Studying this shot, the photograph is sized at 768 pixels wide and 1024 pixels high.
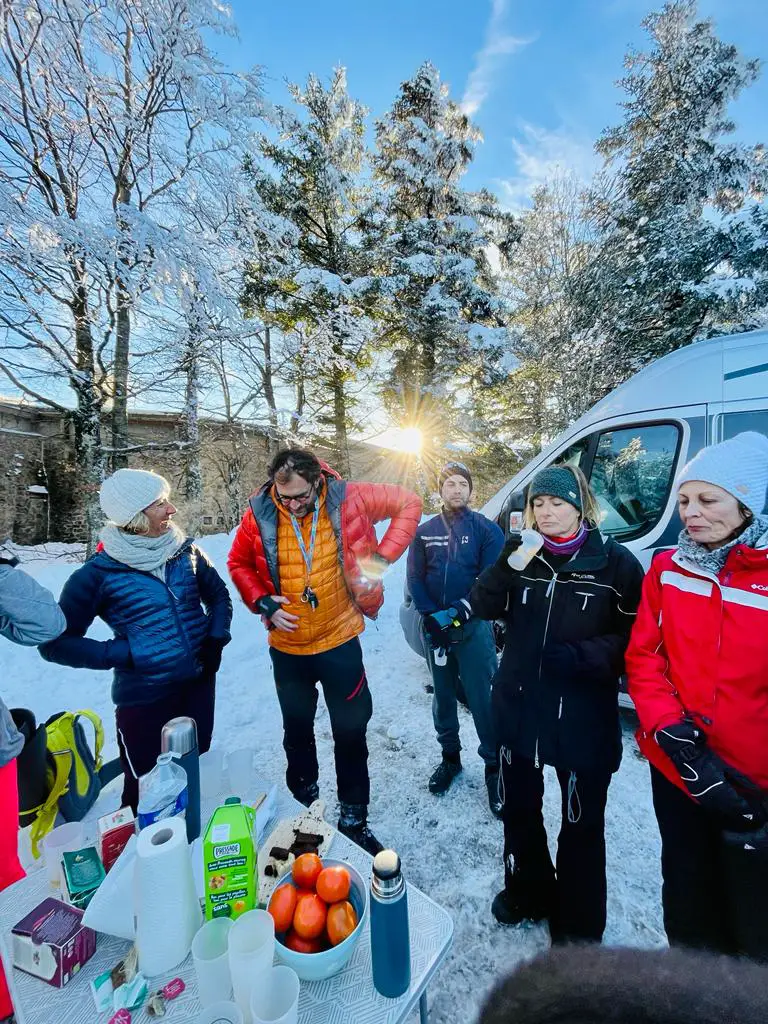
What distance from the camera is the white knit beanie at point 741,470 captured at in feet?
4.84

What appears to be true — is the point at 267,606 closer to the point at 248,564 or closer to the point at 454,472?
the point at 248,564

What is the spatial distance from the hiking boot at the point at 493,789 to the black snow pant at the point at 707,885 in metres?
1.22

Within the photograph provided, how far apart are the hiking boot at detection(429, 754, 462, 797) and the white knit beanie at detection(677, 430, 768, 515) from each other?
253 cm

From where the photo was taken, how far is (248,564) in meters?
2.74

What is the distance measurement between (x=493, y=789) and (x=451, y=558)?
1.54 meters

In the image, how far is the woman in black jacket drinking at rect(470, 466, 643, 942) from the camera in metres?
1.76

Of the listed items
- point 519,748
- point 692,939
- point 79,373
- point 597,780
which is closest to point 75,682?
point 79,373

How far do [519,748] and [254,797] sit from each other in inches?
49.0

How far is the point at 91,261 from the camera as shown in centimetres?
493

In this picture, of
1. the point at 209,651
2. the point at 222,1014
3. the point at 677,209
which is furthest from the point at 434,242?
the point at 222,1014

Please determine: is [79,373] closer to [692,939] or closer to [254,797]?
[254,797]

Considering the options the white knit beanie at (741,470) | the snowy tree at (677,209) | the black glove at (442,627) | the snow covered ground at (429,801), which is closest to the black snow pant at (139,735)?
the snow covered ground at (429,801)

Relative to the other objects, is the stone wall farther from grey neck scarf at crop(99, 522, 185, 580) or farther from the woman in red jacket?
the woman in red jacket

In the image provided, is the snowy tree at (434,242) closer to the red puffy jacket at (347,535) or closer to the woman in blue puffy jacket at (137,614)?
the red puffy jacket at (347,535)
